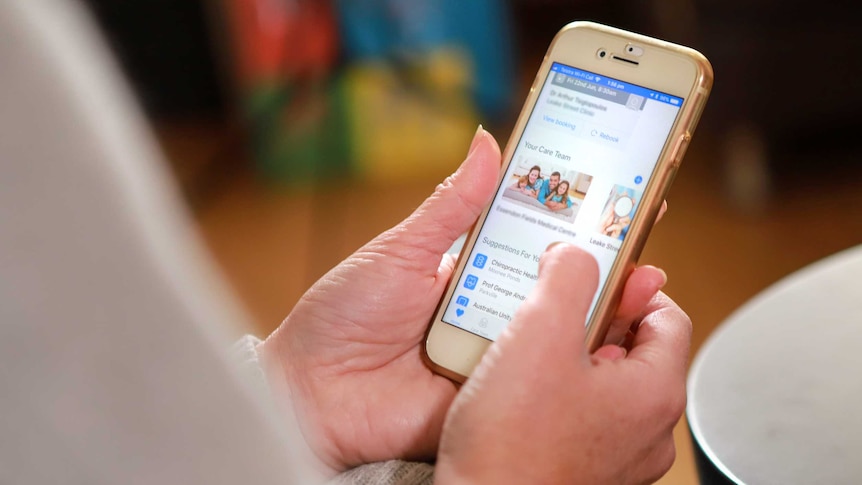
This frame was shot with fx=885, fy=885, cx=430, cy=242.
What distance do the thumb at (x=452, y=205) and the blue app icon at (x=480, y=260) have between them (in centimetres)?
3

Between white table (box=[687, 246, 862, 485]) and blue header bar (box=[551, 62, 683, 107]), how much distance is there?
0.65 ft

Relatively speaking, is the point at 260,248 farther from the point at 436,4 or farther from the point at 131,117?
the point at 131,117

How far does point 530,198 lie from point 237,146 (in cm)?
159

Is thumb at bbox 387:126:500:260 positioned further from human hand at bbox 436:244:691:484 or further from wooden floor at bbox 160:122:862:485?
wooden floor at bbox 160:122:862:485

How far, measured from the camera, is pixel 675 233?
1.68 metres

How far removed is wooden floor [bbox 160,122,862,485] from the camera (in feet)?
5.09

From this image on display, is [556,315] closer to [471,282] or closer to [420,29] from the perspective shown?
[471,282]

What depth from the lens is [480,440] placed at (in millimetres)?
489

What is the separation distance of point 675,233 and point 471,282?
1.06 metres

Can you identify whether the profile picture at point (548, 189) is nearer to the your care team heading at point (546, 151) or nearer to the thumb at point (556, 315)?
the your care team heading at point (546, 151)

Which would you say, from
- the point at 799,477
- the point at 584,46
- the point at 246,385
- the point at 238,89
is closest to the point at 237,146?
the point at 238,89

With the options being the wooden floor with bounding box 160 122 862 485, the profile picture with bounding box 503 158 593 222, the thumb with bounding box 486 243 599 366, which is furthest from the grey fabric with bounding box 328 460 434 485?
the wooden floor with bounding box 160 122 862 485

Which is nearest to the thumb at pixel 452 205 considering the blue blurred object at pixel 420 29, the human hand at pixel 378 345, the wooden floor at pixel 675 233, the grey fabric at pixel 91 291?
the human hand at pixel 378 345

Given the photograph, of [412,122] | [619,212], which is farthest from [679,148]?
[412,122]
